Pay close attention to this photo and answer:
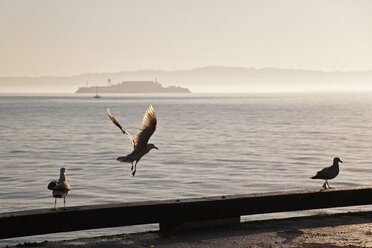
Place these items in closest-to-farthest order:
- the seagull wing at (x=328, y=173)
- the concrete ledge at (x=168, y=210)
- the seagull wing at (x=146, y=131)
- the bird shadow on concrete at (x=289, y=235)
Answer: the concrete ledge at (x=168, y=210), the bird shadow on concrete at (x=289, y=235), the seagull wing at (x=146, y=131), the seagull wing at (x=328, y=173)

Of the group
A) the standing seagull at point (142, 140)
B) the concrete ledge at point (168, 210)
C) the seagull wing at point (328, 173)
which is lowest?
the concrete ledge at point (168, 210)

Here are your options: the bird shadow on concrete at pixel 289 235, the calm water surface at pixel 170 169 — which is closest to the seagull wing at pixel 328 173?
the bird shadow on concrete at pixel 289 235

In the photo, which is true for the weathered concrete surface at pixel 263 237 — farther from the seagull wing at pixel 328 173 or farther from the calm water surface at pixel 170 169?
the calm water surface at pixel 170 169

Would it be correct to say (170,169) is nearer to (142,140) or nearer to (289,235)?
Result: (142,140)

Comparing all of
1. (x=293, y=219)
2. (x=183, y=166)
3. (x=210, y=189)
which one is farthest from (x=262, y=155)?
(x=293, y=219)

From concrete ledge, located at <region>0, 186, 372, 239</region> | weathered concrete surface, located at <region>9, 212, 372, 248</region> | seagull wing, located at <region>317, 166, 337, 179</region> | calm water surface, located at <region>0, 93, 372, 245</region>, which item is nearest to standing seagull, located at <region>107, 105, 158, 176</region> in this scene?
concrete ledge, located at <region>0, 186, 372, 239</region>

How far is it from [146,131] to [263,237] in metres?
2.87

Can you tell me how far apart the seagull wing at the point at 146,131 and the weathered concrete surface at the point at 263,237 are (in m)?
1.64

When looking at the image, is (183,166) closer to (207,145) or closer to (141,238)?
(207,145)

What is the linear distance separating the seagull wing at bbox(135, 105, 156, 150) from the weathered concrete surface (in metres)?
1.64

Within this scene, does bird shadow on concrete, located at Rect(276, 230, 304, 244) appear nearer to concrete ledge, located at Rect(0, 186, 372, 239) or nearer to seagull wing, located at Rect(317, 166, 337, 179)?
concrete ledge, located at Rect(0, 186, 372, 239)

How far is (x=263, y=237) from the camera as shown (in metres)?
9.75

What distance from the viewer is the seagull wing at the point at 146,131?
10.7 metres

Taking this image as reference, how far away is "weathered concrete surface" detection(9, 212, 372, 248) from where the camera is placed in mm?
9242
